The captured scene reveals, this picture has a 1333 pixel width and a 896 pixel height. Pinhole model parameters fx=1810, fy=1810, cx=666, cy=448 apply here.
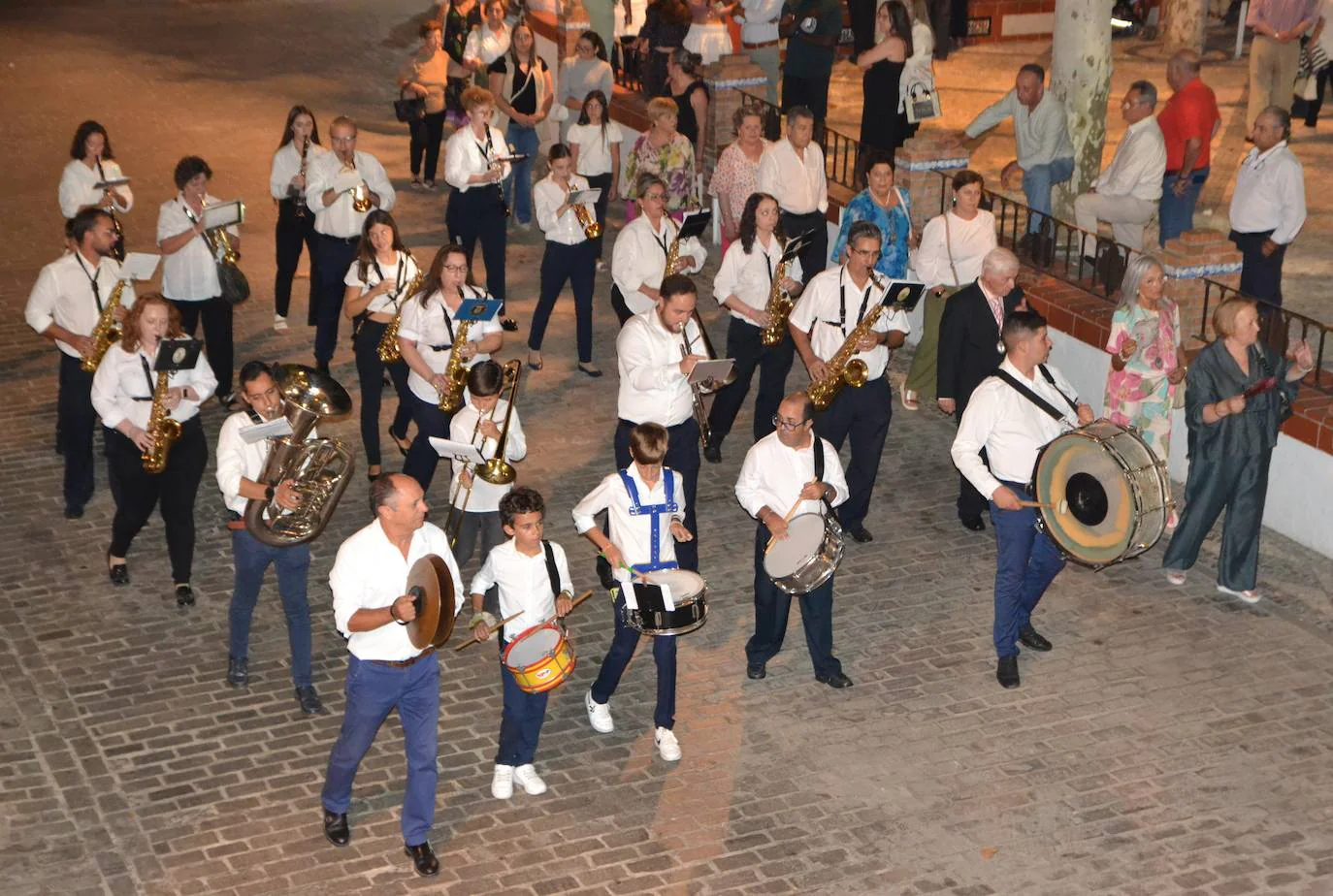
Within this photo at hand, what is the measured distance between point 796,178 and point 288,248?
4.25 m

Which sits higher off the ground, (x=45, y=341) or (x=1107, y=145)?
(x=1107, y=145)

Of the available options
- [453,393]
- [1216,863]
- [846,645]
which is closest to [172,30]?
[453,393]

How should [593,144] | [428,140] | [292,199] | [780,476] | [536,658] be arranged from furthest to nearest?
[428,140] → [593,144] → [292,199] → [780,476] → [536,658]

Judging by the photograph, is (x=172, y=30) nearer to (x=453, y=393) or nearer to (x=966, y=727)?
(x=453, y=393)

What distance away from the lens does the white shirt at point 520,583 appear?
28.0ft

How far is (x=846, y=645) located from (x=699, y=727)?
124cm

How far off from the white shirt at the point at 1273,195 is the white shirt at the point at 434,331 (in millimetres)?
5826

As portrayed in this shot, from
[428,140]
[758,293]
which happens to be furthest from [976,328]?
[428,140]

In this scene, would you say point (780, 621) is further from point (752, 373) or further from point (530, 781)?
point (752, 373)

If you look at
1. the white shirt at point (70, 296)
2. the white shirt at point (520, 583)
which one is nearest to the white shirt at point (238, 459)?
the white shirt at point (520, 583)

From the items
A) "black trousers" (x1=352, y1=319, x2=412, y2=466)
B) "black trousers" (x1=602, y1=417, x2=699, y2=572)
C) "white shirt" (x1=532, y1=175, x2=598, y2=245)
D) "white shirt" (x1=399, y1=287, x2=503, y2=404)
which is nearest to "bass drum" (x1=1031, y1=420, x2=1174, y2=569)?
"black trousers" (x1=602, y1=417, x2=699, y2=572)

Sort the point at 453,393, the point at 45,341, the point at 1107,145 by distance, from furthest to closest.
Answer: the point at 1107,145 < the point at 45,341 < the point at 453,393

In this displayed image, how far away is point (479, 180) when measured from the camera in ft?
48.7

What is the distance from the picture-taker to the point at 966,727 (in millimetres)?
9547
